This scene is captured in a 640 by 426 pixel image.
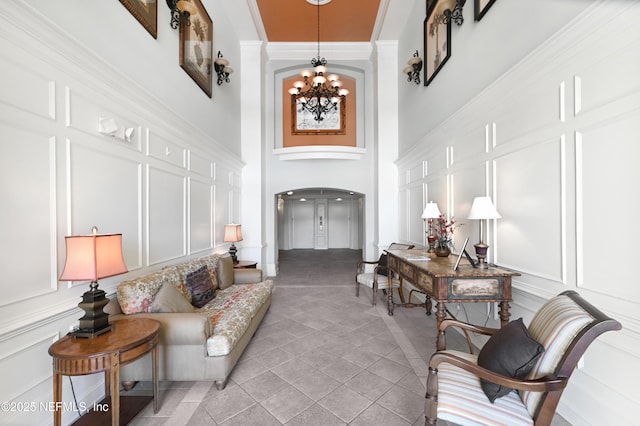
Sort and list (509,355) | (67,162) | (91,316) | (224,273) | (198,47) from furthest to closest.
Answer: (198,47)
(224,273)
(67,162)
(91,316)
(509,355)

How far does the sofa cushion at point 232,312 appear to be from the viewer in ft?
7.52

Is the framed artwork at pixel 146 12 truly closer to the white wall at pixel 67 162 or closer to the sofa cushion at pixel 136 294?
the white wall at pixel 67 162

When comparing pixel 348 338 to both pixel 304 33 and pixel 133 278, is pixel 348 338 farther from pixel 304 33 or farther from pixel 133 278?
pixel 304 33

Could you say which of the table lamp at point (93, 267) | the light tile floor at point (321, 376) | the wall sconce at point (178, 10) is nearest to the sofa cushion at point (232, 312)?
the light tile floor at point (321, 376)

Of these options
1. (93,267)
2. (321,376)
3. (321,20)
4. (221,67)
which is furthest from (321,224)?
(93,267)

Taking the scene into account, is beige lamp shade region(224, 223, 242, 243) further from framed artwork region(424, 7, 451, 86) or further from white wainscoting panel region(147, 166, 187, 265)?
framed artwork region(424, 7, 451, 86)

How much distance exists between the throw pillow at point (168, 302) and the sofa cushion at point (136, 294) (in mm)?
67

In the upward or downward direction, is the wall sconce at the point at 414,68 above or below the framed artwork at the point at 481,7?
above

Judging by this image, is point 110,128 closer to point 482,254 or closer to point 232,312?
point 232,312

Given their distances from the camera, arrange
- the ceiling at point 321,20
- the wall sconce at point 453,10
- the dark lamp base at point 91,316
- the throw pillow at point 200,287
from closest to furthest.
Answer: the dark lamp base at point 91,316 < the throw pillow at point 200,287 < the wall sconce at point 453,10 < the ceiling at point 321,20

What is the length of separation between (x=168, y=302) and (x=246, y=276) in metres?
1.79

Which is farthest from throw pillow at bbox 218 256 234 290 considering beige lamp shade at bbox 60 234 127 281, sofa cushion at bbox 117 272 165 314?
beige lamp shade at bbox 60 234 127 281

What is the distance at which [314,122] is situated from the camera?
685 centimetres

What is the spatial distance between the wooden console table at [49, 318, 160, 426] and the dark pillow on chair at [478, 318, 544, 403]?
214 cm
